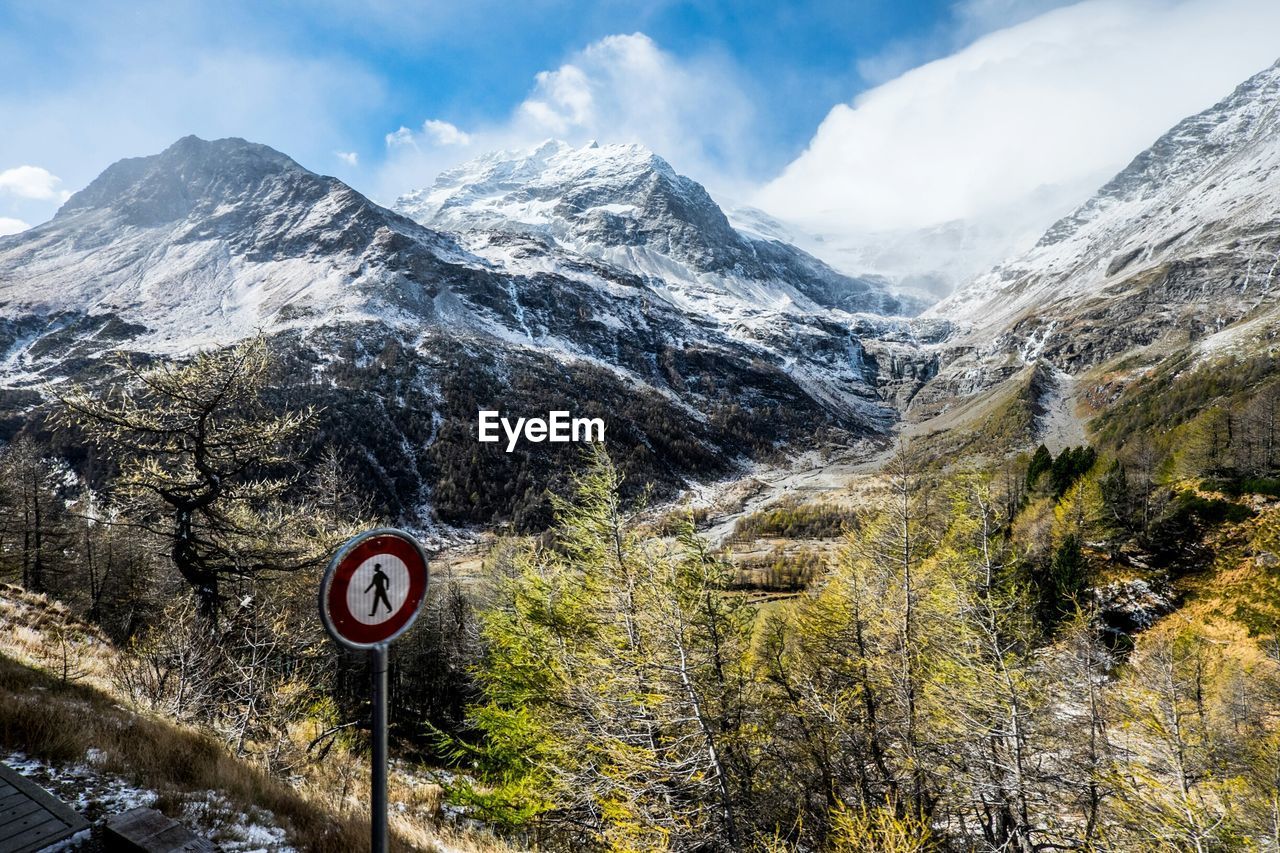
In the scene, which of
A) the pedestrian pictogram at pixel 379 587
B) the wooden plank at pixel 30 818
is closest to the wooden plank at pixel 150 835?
the wooden plank at pixel 30 818

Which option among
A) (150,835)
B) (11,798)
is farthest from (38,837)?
(150,835)

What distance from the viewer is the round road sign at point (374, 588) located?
2.83 metres

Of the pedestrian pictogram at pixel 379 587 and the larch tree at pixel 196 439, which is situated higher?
the larch tree at pixel 196 439

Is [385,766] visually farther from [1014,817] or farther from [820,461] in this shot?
[820,461]

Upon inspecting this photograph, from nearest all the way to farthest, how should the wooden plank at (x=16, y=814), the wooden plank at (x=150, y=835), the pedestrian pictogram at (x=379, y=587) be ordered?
the pedestrian pictogram at (x=379, y=587) → the wooden plank at (x=16, y=814) → the wooden plank at (x=150, y=835)

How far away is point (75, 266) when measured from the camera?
7313 inches

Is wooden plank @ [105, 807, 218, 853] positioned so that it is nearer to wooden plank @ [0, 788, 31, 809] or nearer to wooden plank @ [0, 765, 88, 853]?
wooden plank @ [0, 765, 88, 853]

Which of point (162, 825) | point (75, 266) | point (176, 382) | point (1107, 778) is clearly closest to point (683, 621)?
point (162, 825)

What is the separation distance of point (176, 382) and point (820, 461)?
200m

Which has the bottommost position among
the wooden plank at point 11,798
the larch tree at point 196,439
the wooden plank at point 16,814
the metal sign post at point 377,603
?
the wooden plank at point 16,814

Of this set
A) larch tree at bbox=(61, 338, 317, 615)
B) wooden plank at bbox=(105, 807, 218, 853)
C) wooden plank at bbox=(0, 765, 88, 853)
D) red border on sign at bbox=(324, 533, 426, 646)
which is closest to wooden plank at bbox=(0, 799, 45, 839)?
wooden plank at bbox=(0, 765, 88, 853)

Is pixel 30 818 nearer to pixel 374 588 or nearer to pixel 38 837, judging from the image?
pixel 38 837

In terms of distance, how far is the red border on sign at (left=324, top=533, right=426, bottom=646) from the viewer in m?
2.83

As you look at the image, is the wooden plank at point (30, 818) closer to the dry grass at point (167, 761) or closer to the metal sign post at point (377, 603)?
the dry grass at point (167, 761)
